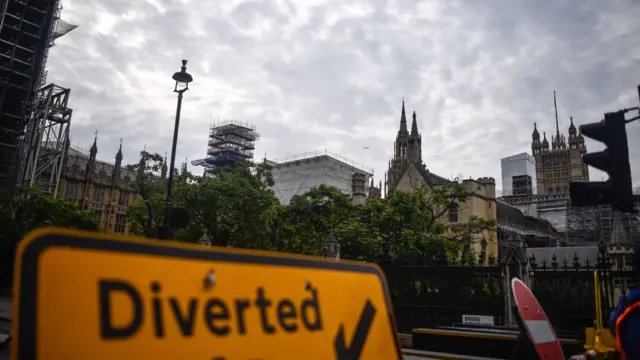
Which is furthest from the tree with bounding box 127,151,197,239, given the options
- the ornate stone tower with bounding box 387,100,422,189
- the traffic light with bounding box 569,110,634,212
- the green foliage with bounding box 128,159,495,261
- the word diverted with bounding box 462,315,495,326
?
the ornate stone tower with bounding box 387,100,422,189

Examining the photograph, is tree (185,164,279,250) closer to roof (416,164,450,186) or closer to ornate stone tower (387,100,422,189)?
roof (416,164,450,186)

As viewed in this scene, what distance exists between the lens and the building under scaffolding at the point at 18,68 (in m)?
36.2

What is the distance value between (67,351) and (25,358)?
120 mm

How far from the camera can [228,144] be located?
7094cm

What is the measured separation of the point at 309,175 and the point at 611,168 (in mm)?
59290

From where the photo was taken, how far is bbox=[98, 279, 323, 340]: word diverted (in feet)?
5.48

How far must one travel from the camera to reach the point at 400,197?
1119 inches

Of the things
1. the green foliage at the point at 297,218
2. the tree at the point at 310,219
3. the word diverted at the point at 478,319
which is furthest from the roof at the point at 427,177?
the word diverted at the point at 478,319

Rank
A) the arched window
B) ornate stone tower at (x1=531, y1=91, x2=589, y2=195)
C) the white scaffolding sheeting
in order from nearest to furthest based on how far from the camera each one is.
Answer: the arched window < the white scaffolding sheeting < ornate stone tower at (x1=531, y1=91, x2=589, y2=195)

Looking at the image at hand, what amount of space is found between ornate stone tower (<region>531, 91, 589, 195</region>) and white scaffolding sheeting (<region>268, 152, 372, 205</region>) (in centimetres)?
4542

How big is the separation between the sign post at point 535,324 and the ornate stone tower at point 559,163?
307 ft

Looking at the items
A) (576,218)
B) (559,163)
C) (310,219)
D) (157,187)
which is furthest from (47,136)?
(559,163)

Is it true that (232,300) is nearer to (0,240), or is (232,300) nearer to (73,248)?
(73,248)

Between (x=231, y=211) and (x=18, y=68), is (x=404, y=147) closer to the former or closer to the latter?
(x=231, y=211)
